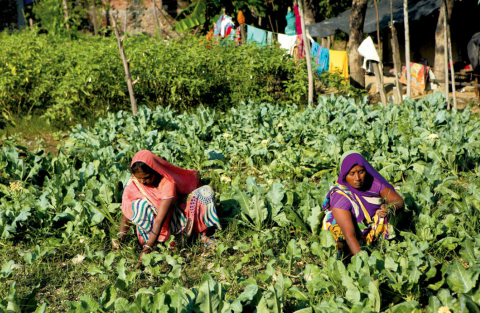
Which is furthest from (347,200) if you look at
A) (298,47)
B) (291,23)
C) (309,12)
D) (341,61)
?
(309,12)

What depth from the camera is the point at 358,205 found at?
10.7 ft

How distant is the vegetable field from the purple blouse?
0.22 meters

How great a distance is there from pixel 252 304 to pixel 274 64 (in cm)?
630

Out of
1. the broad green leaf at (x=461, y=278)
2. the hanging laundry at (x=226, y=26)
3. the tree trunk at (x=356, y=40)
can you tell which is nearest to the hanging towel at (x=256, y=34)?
the hanging laundry at (x=226, y=26)

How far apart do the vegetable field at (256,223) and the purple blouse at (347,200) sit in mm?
219

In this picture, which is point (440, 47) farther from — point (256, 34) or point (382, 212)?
point (382, 212)

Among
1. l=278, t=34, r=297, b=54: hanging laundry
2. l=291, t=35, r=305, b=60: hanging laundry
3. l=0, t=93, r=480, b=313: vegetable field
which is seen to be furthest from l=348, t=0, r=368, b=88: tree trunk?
l=0, t=93, r=480, b=313: vegetable field


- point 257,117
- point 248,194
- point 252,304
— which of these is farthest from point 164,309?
point 257,117

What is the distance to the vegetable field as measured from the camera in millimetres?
2727

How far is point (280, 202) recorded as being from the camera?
3996mm

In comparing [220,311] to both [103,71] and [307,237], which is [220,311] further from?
[103,71]

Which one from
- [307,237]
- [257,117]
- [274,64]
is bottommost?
[307,237]

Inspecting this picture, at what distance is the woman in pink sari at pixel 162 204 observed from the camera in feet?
11.9

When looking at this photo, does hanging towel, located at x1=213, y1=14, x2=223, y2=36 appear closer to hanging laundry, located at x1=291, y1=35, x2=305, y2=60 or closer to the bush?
hanging laundry, located at x1=291, y1=35, x2=305, y2=60
